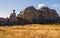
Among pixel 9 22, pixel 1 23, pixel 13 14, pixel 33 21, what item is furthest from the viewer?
pixel 33 21

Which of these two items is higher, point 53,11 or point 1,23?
point 53,11

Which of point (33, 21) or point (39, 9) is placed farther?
point (39, 9)

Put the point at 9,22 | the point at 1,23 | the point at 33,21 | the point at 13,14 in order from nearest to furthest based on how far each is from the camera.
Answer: the point at 1,23, the point at 9,22, the point at 13,14, the point at 33,21

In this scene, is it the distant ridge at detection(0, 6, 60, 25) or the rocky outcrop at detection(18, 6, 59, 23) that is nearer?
the distant ridge at detection(0, 6, 60, 25)

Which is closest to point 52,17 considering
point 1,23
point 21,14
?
point 21,14

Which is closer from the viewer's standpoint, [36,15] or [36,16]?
[36,15]

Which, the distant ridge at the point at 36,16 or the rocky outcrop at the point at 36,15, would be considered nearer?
the distant ridge at the point at 36,16

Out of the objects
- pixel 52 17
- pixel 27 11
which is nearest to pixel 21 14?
pixel 27 11

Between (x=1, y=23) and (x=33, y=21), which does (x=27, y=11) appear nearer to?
(x=33, y=21)

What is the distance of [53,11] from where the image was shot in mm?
59500

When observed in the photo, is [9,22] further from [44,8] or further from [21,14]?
[44,8]

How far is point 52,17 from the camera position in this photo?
59.1 m

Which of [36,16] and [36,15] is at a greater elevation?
[36,15]

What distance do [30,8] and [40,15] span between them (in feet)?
13.2
